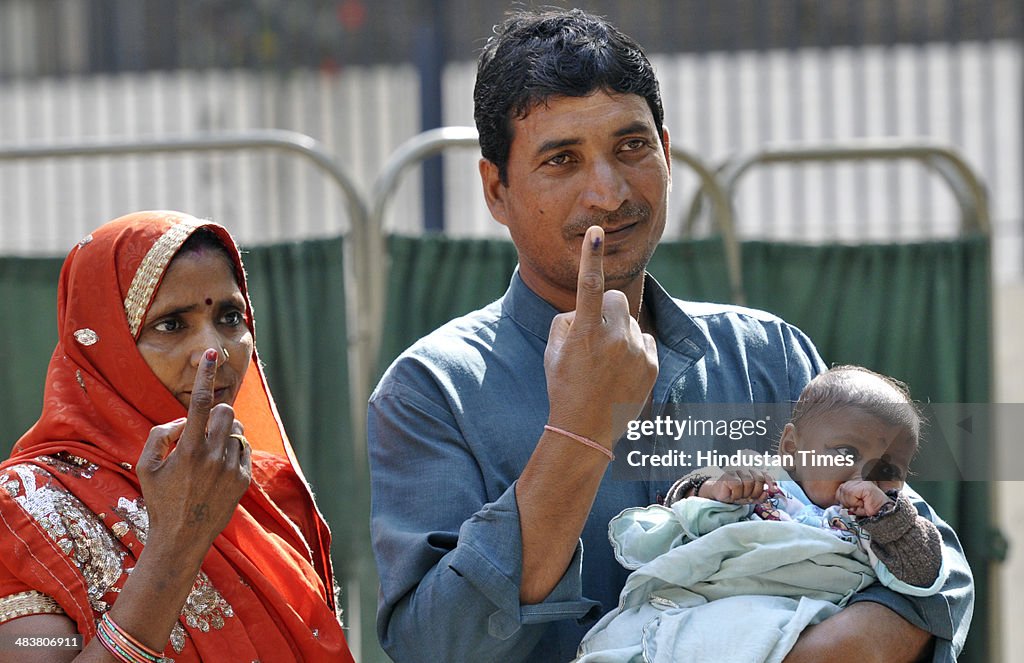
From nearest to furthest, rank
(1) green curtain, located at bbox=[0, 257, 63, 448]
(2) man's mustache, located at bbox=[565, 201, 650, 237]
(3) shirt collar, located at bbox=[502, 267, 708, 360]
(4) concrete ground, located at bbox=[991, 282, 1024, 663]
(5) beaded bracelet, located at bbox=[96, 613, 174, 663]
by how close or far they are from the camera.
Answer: (5) beaded bracelet, located at bbox=[96, 613, 174, 663] < (2) man's mustache, located at bbox=[565, 201, 650, 237] < (3) shirt collar, located at bbox=[502, 267, 708, 360] < (1) green curtain, located at bbox=[0, 257, 63, 448] < (4) concrete ground, located at bbox=[991, 282, 1024, 663]

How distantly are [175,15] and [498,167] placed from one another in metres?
4.21

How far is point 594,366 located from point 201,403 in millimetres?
620

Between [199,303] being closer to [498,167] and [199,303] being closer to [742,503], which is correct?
[498,167]

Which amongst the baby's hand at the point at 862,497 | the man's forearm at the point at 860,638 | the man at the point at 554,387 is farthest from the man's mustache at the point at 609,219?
the man's forearm at the point at 860,638

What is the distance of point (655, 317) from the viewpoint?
233 centimetres

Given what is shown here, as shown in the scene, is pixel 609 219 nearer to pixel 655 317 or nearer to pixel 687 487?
pixel 655 317

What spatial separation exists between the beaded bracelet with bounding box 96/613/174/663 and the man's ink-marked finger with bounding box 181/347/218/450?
299mm

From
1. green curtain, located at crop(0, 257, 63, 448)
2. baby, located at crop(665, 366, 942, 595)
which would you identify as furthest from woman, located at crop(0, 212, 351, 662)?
green curtain, located at crop(0, 257, 63, 448)

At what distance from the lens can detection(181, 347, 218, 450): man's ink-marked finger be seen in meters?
2.03

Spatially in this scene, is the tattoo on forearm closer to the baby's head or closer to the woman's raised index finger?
the woman's raised index finger

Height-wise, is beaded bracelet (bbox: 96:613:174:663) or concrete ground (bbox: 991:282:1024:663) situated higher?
beaded bracelet (bbox: 96:613:174:663)

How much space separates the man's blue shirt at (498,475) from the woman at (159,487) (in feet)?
0.94

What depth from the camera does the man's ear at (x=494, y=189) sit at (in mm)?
2227

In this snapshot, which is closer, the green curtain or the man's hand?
the man's hand
